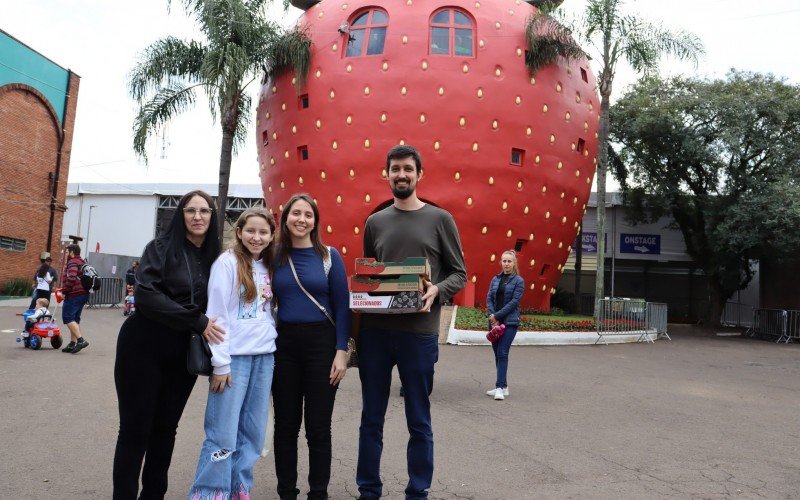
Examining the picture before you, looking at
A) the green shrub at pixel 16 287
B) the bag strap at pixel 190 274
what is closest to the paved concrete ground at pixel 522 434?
the bag strap at pixel 190 274

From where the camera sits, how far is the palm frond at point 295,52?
14367 millimetres

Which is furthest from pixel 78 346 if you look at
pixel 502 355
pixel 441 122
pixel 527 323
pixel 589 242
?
pixel 589 242

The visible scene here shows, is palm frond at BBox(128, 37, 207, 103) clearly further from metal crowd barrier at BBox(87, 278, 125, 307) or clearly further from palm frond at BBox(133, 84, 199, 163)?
metal crowd barrier at BBox(87, 278, 125, 307)

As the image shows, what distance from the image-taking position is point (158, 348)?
106 inches

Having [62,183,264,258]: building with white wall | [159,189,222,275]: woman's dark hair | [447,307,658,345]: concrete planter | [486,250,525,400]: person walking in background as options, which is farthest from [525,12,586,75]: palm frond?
[62,183,264,258]: building with white wall

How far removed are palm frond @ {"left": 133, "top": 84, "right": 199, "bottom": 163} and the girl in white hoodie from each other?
13.3m

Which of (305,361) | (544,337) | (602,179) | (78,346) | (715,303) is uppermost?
(602,179)

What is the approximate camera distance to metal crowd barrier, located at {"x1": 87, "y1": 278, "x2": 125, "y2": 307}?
66.0 feet

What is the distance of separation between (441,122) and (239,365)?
1161 centimetres

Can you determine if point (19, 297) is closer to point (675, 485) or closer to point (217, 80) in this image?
point (217, 80)

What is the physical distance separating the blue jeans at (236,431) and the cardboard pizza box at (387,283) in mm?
546

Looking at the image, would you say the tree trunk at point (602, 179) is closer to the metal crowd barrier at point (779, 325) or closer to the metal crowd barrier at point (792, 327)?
the metal crowd barrier at point (779, 325)

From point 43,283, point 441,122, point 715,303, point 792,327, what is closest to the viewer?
point 43,283

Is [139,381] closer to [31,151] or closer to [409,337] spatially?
[409,337]
